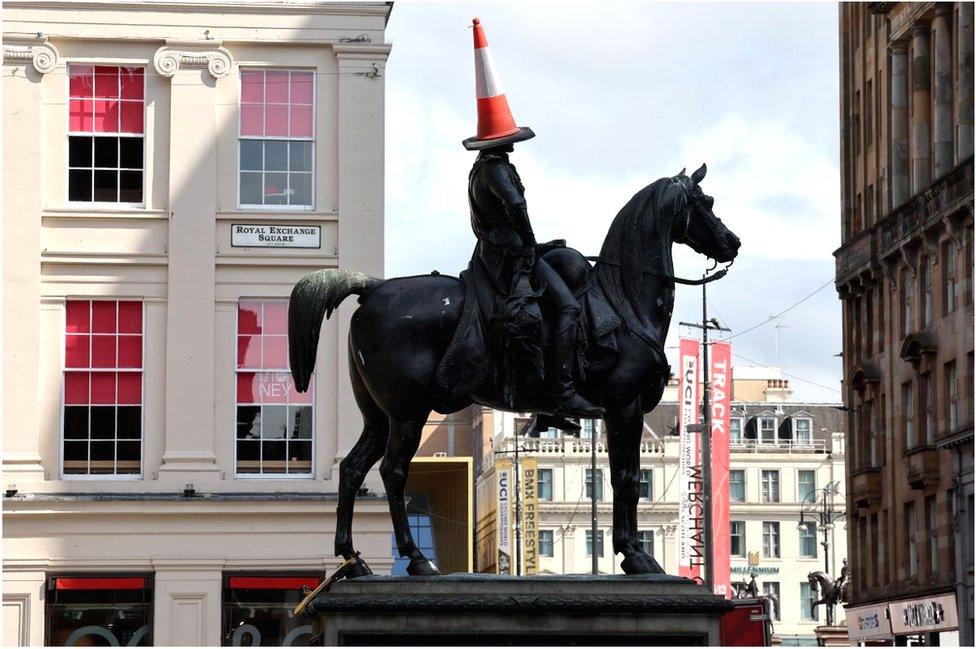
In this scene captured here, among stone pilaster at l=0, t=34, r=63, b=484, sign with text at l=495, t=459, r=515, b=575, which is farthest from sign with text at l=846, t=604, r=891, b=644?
stone pilaster at l=0, t=34, r=63, b=484

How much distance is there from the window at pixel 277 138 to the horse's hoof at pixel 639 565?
24.2 m

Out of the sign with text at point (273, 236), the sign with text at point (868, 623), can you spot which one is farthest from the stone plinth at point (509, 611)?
the sign with text at point (868, 623)

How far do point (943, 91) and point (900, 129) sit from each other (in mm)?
3751

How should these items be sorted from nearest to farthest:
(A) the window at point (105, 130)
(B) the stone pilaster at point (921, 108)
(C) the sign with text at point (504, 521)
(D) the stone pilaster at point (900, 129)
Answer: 1. (A) the window at point (105, 130)
2. (B) the stone pilaster at point (921, 108)
3. (D) the stone pilaster at point (900, 129)
4. (C) the sign with text at point (504, 521)

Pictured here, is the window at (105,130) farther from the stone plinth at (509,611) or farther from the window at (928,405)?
the window at (928,405)

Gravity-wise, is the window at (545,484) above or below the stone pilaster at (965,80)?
below

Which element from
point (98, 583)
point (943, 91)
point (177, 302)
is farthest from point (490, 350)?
point (943, 91)

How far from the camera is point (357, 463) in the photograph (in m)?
15.2

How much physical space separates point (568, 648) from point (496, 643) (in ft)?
1.68

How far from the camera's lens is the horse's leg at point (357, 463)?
15.1 meters

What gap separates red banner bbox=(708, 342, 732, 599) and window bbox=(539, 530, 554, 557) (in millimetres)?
64320

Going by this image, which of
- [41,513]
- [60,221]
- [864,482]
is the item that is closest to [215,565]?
[41,513]

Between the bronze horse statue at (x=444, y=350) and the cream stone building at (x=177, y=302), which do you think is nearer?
the bronze horse statue at (x=444, y=350)

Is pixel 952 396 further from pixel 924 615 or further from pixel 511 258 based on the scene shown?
pixel 511 258
